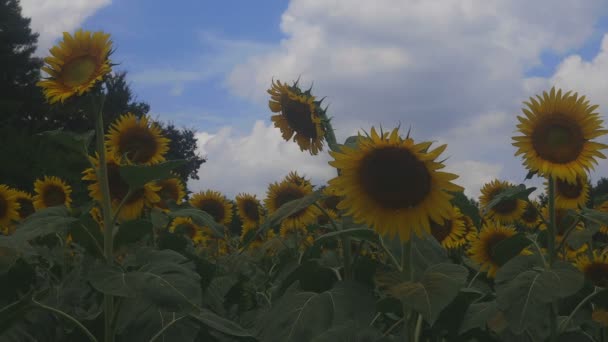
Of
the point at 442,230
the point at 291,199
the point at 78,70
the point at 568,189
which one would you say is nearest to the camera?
the point at 78,70

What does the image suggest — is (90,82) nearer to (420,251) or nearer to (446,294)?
(420,251)

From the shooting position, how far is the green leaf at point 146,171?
2422mm

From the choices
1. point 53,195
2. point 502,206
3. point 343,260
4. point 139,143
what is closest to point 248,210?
point 53,195

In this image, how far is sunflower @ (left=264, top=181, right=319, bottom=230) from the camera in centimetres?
475

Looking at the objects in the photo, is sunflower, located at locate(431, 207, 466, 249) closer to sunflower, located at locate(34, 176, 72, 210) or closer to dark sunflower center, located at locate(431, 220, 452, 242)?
dark sunflower center, located at locate(431, 220, 452, 242)

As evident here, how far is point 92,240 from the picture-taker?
2516 millimetres

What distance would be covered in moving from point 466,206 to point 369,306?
2.00 feet

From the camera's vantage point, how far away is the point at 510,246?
2656 millimetres

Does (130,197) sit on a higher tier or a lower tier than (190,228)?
lower

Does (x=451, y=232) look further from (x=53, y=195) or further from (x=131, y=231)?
(x=53, y=195)

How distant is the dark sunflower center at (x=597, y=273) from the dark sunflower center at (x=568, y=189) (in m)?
0.86

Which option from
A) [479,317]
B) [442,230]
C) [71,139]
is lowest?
[479,317]

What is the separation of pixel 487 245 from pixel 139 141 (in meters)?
2.06

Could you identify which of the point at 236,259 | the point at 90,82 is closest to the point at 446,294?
the point at 90,82
